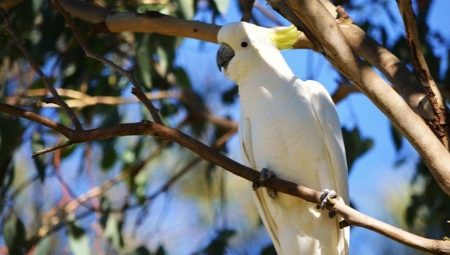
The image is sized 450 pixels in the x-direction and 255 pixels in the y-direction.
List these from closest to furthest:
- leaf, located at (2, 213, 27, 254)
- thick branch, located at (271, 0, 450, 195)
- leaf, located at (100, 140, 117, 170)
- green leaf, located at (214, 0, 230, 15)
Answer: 1. thick branch, located at (271, 0, 450, 195)
2. green leaf, located at (214, 0, 230, 15)
3. leaf, located at (2, 213, 27, 254)
4. leaf, located at (100, 140, 117, 170)

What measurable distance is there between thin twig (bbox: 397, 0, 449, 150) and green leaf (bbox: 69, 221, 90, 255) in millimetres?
1953

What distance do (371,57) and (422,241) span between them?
0.63 m

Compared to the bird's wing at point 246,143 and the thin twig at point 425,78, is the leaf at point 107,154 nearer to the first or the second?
the bird's wing at point 246,143

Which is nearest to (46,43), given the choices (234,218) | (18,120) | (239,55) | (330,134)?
(18,120)

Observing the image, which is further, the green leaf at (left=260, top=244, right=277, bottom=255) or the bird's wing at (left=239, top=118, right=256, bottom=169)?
the green leaf at (left=260, top=244, right=277, bottom=255)

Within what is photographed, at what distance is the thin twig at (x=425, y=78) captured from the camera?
2279 mm

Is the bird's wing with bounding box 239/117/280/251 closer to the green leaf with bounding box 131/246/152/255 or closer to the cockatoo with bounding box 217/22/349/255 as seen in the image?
the cockatoo with bounding box 217/22/349/255

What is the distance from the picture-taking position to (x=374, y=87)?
7.45 ft

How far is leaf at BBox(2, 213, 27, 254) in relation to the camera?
366cm

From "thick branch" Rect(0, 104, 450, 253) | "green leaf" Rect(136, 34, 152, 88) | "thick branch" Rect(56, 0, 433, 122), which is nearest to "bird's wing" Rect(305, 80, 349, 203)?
"thick branch" Rect(56, 0, 433, 122)

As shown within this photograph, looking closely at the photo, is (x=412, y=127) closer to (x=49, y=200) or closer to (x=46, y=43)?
(x=46, y=43)

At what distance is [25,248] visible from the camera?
381 centimetres

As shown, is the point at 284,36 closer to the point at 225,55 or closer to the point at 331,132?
the point at 225,55

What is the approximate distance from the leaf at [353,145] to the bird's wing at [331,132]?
2.94ft
